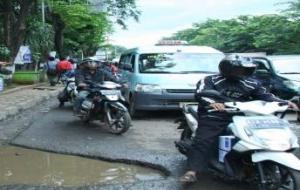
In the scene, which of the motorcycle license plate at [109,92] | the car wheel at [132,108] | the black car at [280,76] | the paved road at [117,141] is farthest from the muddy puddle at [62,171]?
the black car at [280,76]

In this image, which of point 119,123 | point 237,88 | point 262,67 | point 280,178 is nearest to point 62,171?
point 237,88

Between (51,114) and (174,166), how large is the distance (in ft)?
23.6

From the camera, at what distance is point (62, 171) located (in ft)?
24.0

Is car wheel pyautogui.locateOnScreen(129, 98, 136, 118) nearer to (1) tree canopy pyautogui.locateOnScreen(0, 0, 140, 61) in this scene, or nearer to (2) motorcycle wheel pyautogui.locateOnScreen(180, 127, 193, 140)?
(2) motorcycle wheel pyautogui.locateOnScreen(180, 127, 193, 140)

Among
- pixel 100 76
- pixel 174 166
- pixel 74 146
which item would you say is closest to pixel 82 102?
pixel 100 76

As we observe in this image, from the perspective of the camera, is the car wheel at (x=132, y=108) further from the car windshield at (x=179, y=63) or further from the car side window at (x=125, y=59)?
the car side window at (x=125, y=59)

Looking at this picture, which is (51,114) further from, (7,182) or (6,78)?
(6,78)

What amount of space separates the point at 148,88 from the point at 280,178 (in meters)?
6.87

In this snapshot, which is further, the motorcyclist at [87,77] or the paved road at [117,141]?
the motorcyclist at [87,77]

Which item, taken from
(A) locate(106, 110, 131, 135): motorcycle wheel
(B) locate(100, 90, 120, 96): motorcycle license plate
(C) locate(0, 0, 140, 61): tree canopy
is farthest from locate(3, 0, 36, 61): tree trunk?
(A) locate(106, 110, 131, 135): motorcycle wheel

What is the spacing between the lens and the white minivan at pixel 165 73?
1213 cm

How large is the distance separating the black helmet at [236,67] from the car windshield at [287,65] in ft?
29.5

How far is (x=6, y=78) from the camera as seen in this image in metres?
23.3

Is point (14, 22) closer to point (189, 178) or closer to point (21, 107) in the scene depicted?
point (21, 107)
